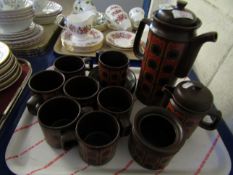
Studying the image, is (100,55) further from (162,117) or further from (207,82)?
(207,82)

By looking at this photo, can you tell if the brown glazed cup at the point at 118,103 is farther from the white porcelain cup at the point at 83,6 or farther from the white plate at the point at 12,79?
the white porcelain cup at the point at 83,6

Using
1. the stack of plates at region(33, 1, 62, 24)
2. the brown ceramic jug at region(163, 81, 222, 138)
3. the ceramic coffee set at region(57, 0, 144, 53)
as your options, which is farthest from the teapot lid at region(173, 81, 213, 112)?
the stack of plates at region(33, 1, 62, 24)

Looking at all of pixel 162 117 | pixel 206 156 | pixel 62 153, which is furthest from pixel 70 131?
pixel 206 156

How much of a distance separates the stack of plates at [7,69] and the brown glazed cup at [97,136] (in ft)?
0.88

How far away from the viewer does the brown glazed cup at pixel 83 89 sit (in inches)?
17.1

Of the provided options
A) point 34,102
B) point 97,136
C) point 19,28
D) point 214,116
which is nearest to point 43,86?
point 34,102

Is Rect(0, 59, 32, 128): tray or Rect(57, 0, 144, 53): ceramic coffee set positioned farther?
Rect(57, 0, 144, 53): ceramic coffee set

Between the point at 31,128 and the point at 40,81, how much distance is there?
0.37 ft

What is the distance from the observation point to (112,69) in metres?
0.47

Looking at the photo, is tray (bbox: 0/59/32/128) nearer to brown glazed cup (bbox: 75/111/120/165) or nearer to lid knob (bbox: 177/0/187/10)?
brown glazed cup (bbox: 75/111/120/165)

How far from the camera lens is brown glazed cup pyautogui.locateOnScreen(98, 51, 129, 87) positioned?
1.56ft

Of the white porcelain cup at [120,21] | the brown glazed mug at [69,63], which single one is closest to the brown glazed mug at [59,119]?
the brown glazed mug at [69,63]

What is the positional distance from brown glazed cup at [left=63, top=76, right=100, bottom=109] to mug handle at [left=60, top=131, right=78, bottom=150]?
0.07m

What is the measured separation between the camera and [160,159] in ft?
1.18
